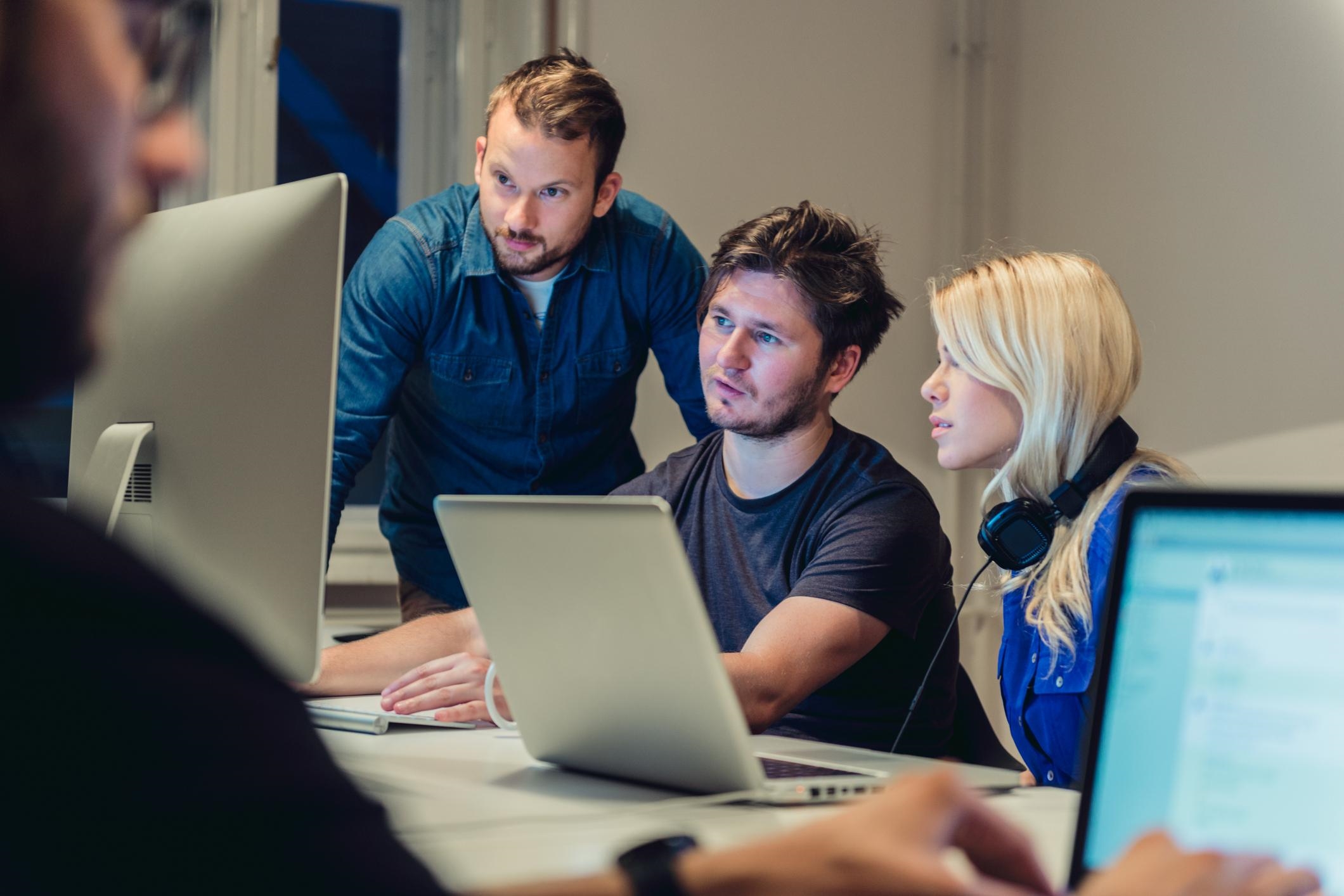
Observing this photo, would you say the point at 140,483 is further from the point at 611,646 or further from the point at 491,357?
the point at 491,357

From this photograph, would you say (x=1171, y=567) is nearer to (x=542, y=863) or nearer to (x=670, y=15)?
(x=542, y=863)

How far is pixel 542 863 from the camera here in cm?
83

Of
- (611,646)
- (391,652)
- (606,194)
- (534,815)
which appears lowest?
(391,652)

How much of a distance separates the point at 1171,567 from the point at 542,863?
0.42m

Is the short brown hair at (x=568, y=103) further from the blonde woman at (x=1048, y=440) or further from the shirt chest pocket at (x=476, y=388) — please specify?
the blonde woman at (x=1048, y=440)

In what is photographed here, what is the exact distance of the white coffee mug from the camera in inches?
51.3

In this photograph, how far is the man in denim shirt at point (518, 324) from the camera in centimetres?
215


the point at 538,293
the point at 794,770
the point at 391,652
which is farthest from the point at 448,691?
the point at 538,293

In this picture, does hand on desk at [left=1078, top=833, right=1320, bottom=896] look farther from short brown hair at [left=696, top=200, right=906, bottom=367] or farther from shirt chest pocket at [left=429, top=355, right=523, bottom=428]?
shirt chest pocket at [left=429, top=355, right=523, bottom=428]

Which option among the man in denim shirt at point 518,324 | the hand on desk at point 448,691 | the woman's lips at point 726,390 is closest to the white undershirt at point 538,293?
the man in denim shirt at point 518,324

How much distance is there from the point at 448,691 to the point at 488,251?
1015 millimetres

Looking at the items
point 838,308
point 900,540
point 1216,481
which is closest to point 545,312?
point 838,308

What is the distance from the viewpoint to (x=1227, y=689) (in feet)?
2.11

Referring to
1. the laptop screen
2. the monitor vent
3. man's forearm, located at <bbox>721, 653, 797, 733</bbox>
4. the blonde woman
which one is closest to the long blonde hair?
the blonde woman
